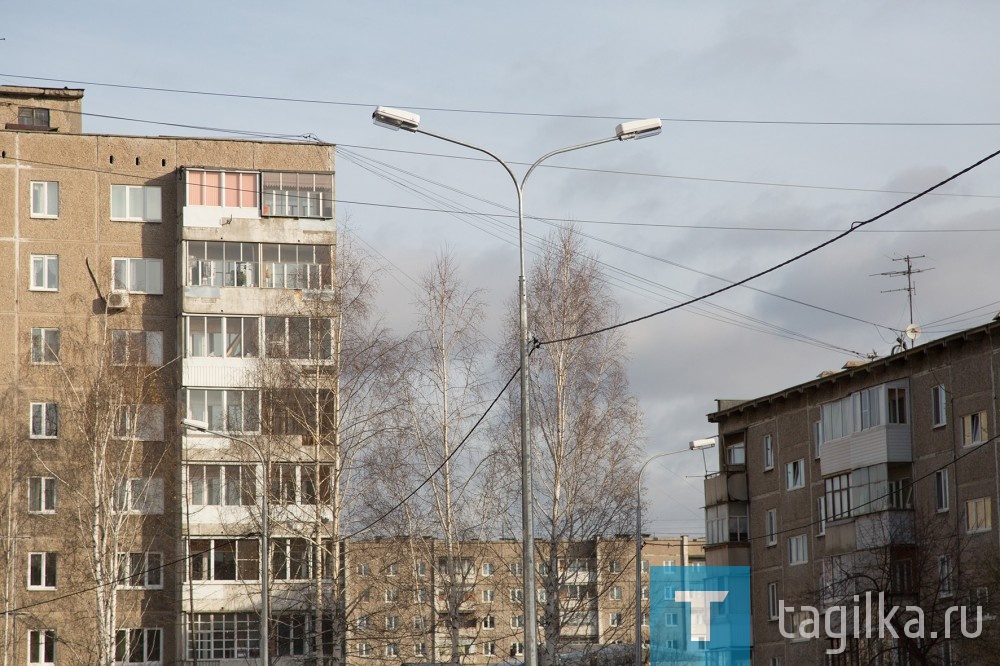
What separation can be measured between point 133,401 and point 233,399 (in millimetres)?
3618

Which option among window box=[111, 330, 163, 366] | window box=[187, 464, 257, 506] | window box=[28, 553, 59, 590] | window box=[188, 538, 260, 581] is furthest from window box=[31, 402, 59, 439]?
window box=[188, 538, 260, 581]

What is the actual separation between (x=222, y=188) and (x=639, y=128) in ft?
105

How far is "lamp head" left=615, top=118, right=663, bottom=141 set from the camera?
24.4m

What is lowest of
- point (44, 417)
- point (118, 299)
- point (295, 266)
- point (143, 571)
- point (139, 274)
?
point (143, 571)

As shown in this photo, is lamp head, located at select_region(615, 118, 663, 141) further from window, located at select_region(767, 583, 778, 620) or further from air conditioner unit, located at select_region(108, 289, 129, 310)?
window, located at select_region(767, 583, 778, 620)

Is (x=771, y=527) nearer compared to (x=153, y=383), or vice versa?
(x=153, y=383)

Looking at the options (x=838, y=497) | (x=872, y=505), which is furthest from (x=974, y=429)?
(x=838, y=497)

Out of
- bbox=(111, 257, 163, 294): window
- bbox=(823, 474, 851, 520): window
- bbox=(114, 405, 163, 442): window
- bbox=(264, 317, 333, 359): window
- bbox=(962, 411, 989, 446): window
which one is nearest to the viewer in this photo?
bbox=(962, 411, 989, 446): window

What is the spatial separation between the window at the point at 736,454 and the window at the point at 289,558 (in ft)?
66.4

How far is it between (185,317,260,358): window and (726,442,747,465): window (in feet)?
71.0

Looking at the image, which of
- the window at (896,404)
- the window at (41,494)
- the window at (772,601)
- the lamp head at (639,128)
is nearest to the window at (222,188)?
the window at (41,494)

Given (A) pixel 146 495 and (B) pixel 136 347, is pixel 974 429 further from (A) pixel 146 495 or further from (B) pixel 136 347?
(B) pixel 136 347

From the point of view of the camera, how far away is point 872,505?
156ft

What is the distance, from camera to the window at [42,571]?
51500 millimetres
